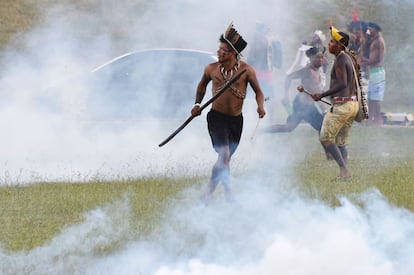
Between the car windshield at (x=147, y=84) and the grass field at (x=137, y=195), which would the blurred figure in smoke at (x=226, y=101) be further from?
the car windshield at (x=147, y=84)

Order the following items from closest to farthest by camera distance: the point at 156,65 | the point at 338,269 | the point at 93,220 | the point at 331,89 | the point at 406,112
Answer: the point at 338,269 < the point at 93,220 < the point at 331,89 < the point at 156,65 < the point at 406,112

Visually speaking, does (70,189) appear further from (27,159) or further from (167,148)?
(167,148)

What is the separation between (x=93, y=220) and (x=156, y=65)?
701 cm

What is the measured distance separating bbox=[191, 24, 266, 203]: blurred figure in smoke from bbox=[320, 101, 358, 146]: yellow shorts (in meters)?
1.95

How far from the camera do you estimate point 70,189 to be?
34.8 feet

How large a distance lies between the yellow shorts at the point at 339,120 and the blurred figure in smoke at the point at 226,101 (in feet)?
6.41

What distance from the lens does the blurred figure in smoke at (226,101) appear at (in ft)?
32.3

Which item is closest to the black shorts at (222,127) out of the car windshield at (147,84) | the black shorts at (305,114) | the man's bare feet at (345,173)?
the man's bare feet at (345,173)

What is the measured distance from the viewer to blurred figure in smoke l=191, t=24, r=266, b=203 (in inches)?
387

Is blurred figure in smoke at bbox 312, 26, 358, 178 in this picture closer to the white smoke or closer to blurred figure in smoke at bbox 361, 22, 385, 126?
the white smoke

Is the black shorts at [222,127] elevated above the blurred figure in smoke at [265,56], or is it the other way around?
the black shorts at [222,127]

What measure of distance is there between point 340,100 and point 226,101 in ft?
7.19

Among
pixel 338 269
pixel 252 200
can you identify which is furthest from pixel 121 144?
pixel 338 269

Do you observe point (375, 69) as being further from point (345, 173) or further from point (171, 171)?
point (171, 171)
